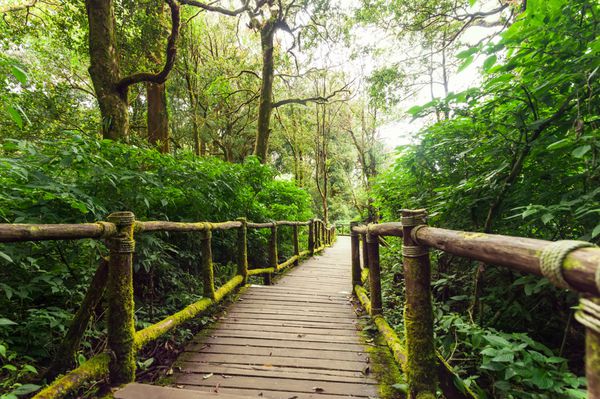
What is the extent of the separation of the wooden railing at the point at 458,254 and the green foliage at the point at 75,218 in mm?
1787

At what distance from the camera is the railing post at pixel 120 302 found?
1894 millimetres

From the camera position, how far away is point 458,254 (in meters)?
1.40

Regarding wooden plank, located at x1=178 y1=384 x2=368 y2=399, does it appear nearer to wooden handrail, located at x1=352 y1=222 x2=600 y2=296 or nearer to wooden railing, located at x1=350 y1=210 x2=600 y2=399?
wooden railing, located at x1=350 y1=210 x2=600 y2=399

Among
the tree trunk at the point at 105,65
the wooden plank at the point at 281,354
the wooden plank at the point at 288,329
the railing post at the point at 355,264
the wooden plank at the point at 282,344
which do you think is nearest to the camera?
the wooden plank at the point at 281,354

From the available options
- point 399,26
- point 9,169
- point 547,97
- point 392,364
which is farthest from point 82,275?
point 399,26

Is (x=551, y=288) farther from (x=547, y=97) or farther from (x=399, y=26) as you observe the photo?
(x=399, y=26)

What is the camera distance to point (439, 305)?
3.18 meters

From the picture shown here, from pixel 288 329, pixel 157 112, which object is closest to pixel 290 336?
pixel 288 329

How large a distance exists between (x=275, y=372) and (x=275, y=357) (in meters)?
0.25

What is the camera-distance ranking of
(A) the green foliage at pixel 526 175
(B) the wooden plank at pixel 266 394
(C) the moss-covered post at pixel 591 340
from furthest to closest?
(B) the wooden plank at pixel 266 394
(A) the green foliage at pixel 526 175
(C) the moss-covered post at pixel 591 340

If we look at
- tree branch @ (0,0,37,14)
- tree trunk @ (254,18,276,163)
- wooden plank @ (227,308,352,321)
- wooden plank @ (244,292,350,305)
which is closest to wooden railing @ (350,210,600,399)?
wooden plank @ (227,308,352,321)

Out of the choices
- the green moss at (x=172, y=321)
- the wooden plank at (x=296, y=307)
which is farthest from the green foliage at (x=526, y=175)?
the green moss at (x=172, y=321)

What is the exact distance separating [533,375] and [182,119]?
1516 centimetres

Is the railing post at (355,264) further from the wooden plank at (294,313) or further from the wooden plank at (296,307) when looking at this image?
the wooden plank at (294,313)
